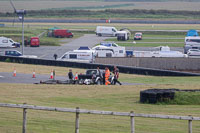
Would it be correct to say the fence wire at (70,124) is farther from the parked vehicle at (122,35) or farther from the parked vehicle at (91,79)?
the parked vehicle at (122,35)

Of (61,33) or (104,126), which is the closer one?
(104,126)

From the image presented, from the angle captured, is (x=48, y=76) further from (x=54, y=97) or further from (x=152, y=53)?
(x=152, y=53)

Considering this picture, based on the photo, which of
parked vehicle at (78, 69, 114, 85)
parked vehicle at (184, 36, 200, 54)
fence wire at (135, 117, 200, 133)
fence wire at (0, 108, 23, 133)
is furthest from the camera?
parked vehicle at (184, 36, 200, 54)

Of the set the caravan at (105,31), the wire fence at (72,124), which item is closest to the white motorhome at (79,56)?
the wire fence at (72,124)

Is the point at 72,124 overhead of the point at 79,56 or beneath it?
beneath

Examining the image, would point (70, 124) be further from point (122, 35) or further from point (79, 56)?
point (122, 35)

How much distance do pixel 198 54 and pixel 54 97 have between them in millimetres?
30517

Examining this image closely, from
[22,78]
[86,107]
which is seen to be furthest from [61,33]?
[86,107]

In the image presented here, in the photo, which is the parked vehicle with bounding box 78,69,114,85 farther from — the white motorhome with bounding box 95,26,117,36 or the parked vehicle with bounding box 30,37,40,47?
the white motorhome with bounding box 95,26,117,36

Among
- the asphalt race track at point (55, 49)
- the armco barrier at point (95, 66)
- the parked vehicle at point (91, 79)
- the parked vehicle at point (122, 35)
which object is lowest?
the parked vehicle at point (91, 79)

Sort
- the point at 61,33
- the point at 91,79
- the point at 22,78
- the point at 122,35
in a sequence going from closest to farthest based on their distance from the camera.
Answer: the point at 91,79
the point at 22,78
the point at 122,35
the point at 61,33

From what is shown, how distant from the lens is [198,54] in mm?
44125

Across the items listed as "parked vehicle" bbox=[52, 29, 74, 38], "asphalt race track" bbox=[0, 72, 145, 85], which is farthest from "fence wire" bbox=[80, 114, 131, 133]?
"parked vehicle" bbox=[52, 29, 74, 38]

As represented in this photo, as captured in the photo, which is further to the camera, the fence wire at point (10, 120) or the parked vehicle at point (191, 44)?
the parked vehicle at point (191, 44)
